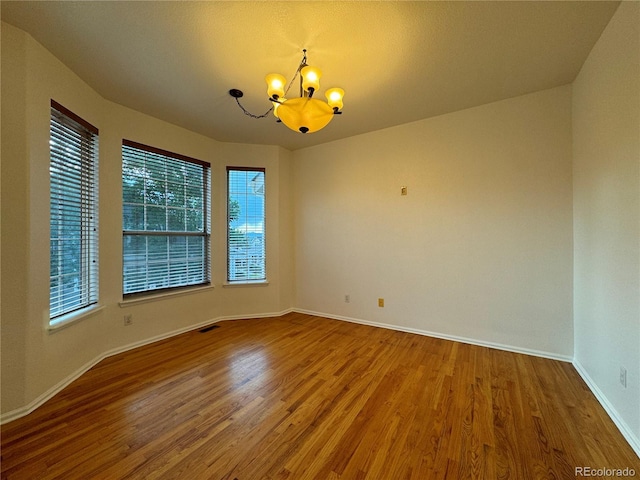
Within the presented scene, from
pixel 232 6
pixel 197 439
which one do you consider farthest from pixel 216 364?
pixel 232 6

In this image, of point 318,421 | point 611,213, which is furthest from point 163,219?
point 611,213

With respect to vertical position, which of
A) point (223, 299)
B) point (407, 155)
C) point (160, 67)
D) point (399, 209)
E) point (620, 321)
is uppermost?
point (160, 67)

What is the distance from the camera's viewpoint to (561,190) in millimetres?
2482

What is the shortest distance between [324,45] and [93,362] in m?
3.54

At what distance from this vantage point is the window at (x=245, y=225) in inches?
152

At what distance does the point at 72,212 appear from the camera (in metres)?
2.30

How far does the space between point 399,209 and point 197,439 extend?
3038 mm

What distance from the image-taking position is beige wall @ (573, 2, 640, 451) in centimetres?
152

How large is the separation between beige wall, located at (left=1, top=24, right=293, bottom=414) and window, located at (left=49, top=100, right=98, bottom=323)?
0.08 metres

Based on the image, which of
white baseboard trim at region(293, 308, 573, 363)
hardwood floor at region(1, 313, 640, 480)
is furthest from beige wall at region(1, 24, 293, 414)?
white baseboard trim at region(293, 308, 573, 363)

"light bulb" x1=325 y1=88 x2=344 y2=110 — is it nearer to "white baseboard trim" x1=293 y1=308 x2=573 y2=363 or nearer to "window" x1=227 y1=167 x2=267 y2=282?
"window" x1=227 y1=167 x2=267 y2=282

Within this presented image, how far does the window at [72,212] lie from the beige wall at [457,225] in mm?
2671

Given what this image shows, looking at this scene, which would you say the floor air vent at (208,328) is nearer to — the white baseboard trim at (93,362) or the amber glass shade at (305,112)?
the white baseboard trim at (93,362)

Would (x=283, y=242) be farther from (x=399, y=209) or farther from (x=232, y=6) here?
(x=232, y=6)
